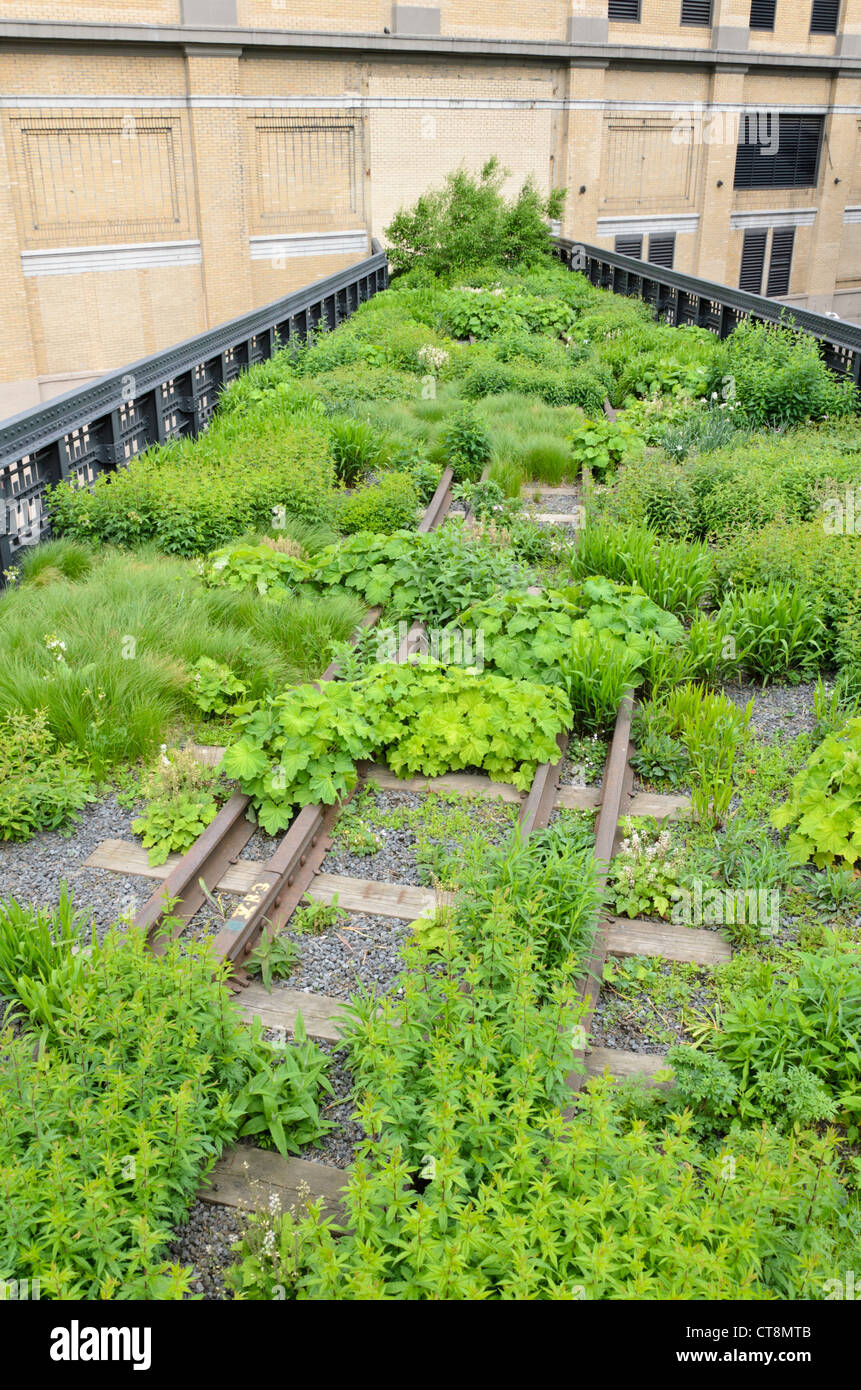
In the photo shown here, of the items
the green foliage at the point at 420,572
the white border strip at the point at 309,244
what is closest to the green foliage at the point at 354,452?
the green foliage at the point at 420,572

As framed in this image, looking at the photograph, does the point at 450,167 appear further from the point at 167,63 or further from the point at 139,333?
the point at 139,333

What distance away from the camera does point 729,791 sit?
612 cm

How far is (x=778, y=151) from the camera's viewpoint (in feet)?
114

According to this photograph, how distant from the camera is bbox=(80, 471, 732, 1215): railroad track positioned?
409 centimetres

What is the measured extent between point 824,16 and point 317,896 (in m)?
39.6

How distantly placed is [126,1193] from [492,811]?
3273mm

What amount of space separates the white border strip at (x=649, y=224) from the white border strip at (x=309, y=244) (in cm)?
809

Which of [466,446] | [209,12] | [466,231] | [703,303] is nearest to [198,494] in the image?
[466,446]

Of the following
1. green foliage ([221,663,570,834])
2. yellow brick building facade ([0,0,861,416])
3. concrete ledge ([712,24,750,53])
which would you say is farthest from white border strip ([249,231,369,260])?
green foliage ([221,663,570,834])

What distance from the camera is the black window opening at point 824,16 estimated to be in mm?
33875

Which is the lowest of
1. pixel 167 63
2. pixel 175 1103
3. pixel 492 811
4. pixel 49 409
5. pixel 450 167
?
pixel 492 811

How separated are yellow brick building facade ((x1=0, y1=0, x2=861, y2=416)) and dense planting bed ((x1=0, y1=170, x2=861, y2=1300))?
49.4 feet
